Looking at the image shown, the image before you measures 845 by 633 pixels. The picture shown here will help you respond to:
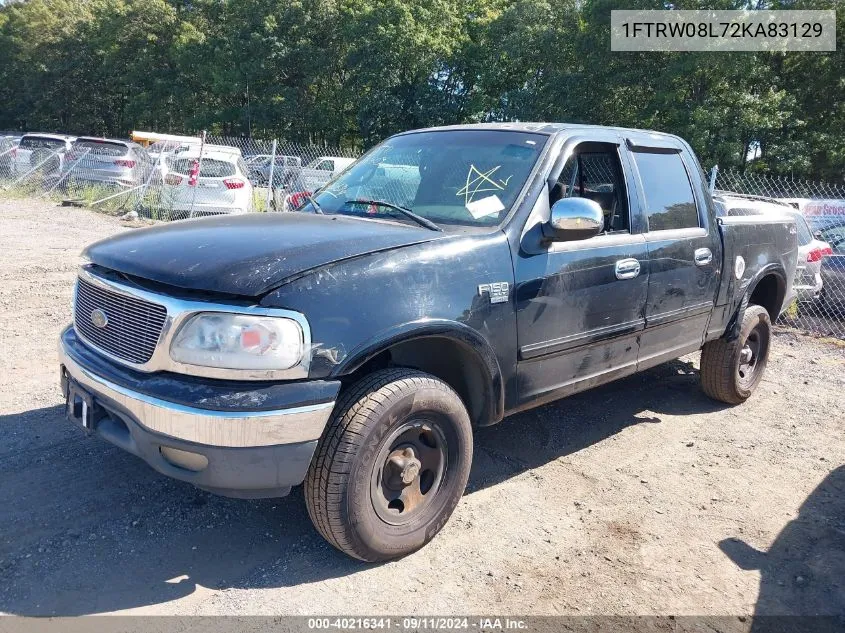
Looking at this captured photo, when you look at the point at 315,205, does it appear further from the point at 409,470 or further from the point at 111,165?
the point at 111,165

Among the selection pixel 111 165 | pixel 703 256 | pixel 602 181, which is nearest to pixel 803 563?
pixel 703 256

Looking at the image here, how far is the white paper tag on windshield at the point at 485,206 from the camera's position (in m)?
3.57

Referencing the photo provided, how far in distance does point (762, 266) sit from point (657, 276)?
1.73 metres

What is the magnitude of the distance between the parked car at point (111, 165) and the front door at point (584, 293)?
14.5 m

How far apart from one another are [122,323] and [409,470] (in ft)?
4.59

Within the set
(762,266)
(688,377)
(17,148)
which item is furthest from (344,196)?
(17,148)

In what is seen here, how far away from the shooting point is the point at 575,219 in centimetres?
336

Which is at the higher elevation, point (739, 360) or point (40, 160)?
point (40, 160)

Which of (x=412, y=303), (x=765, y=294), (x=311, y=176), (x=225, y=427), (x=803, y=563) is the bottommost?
(x=803, y=563)

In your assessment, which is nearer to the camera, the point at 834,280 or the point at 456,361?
the point at 456,361

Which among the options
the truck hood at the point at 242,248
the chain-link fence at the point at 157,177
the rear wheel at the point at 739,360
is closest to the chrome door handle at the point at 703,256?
the rear wheel at the point at 739,360

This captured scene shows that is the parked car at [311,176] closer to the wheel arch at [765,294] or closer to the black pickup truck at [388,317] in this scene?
the wheel arch at [765,294]

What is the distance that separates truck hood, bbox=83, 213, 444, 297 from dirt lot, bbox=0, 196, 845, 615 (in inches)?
50.1

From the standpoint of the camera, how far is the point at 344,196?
163 inches
